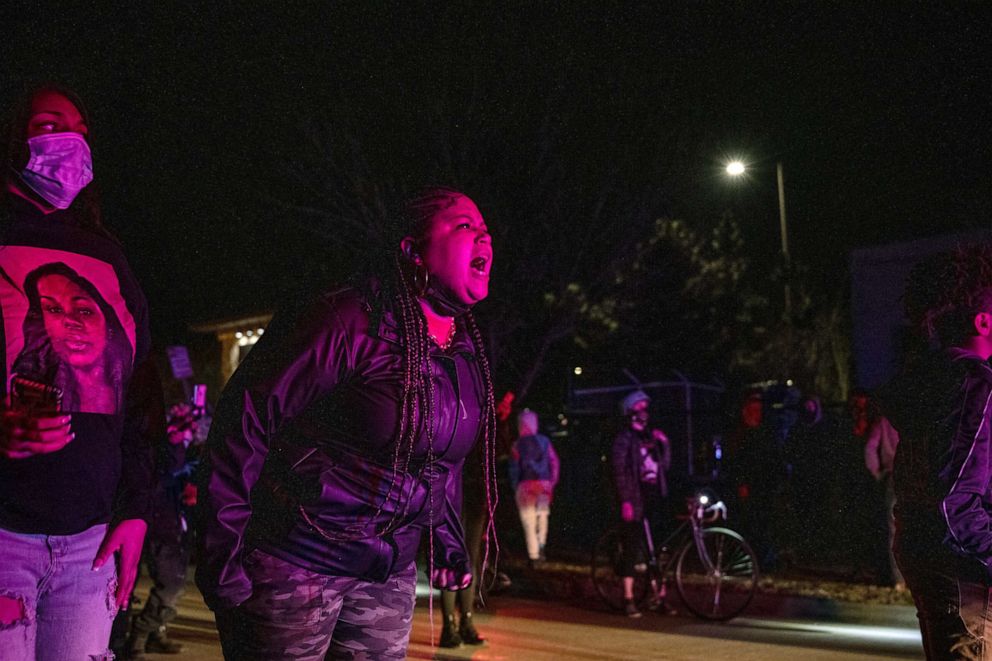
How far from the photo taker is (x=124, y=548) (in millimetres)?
2955

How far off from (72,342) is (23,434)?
299 millimetres

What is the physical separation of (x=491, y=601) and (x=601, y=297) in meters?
14.9

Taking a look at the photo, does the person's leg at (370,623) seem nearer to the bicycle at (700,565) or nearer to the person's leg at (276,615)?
the person's leg at (276,615)

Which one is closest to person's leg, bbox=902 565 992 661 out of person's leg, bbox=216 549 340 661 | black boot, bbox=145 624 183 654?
person's leg, bbox=216 549 340 661

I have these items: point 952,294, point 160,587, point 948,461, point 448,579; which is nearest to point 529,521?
point 160,587

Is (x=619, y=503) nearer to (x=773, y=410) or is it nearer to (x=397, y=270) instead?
(x=773, y=410)

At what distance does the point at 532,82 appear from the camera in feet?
71.7

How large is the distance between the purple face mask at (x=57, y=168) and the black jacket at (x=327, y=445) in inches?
24.8

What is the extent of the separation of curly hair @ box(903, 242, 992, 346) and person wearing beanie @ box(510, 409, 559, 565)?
11.5 m

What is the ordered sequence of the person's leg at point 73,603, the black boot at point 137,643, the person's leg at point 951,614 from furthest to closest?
the black boot at point 137,643 → the person's leg at point 951,614 → the person's leg at point 73,603

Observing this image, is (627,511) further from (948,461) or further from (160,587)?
(948,461)

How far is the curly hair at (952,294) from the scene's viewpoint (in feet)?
13.2

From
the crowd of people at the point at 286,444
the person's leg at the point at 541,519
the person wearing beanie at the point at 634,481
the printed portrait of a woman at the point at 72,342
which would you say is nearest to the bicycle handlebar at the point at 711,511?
the person wearing beanie at the point at 634,481

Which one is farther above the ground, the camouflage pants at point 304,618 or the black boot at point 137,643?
the camouflage pants at point 304,618
